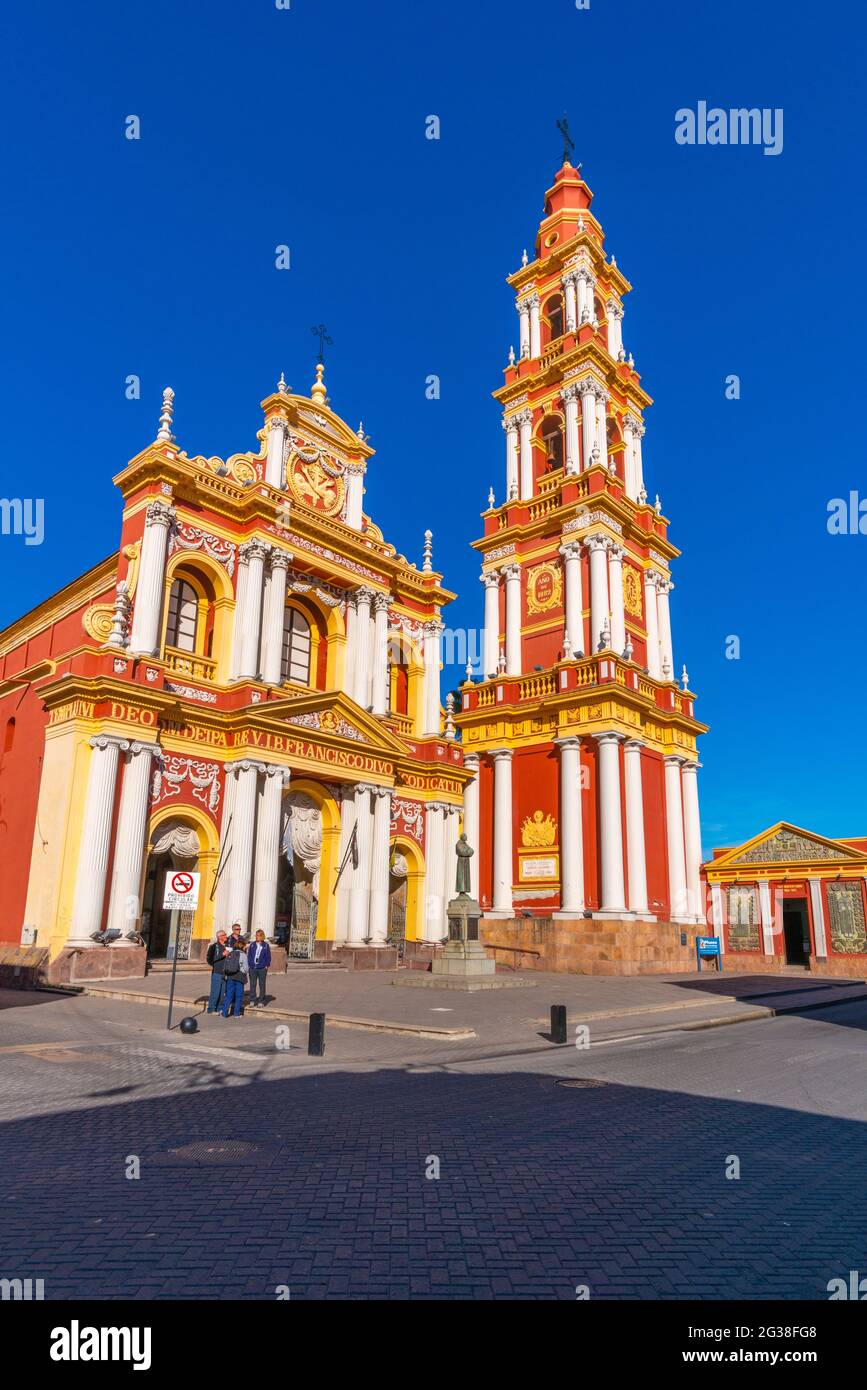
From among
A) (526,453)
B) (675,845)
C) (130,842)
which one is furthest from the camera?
(526,453)

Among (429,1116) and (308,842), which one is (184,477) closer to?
(308,842)

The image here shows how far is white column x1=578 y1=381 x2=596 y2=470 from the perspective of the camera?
122ft

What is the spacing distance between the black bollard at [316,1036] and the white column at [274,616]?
1764cm

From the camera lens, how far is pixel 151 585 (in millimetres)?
25766

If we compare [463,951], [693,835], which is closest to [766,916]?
[693,835]

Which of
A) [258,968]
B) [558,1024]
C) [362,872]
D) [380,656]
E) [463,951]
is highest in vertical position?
[380,656]

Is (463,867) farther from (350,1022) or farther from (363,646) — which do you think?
(363,646)

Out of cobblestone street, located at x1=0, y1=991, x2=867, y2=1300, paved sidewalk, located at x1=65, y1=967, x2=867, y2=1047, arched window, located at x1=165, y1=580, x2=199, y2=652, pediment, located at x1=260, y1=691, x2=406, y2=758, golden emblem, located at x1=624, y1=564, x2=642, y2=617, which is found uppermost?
golden emblem, located at x1=624, y1=564, x2=642, y2=617

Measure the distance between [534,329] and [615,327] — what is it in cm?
414

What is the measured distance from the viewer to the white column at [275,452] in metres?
30.8

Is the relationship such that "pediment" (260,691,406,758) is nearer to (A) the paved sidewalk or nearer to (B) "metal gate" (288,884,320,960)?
(B) "metal gate" (288,884,320,960)

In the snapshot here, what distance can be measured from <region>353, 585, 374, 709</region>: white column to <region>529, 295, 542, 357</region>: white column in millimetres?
18281

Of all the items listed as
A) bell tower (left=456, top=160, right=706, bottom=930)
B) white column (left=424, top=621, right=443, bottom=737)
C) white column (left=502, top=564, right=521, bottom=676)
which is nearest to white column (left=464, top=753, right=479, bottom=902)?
bell tower (left=456, top=160, right=706, bottom=930)
